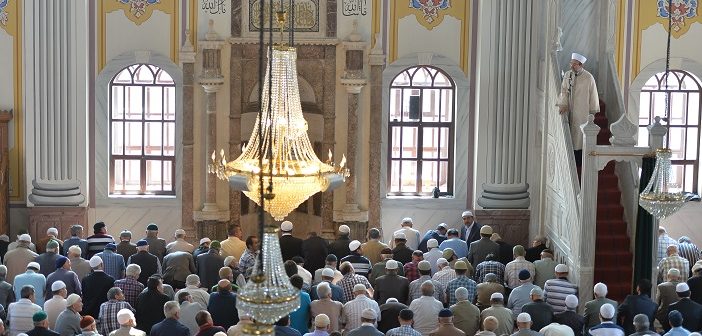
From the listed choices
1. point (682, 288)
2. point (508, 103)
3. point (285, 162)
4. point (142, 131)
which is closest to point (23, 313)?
point (285, 162)

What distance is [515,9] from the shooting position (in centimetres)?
1909

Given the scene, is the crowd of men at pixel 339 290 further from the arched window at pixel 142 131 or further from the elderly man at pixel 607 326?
the arched window at pixel 142 131

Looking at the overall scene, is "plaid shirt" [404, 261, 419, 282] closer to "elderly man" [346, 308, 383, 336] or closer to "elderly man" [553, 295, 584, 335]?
"elderly man" [553, 295, 584, 335]

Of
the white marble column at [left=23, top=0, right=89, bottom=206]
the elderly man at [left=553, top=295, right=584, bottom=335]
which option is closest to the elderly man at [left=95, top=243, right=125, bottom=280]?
the white marble column at [left=23, top=0, right=89, bottom=206]

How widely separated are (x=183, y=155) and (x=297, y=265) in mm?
3989

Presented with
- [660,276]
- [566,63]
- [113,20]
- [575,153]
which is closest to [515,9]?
[566,63]

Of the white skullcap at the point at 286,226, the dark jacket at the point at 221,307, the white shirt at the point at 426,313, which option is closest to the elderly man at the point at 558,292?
the white shirt at the point at 426,313

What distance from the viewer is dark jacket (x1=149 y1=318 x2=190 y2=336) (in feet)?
44.5

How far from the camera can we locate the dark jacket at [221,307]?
14.5 meters

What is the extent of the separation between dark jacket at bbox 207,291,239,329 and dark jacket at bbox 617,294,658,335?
4027 mm

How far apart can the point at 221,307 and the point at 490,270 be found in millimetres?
3553

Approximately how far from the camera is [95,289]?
1534cm

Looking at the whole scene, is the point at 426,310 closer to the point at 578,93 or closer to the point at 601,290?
the point at 601,290

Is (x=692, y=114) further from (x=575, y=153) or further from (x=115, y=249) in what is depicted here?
(x=115, y=249)
